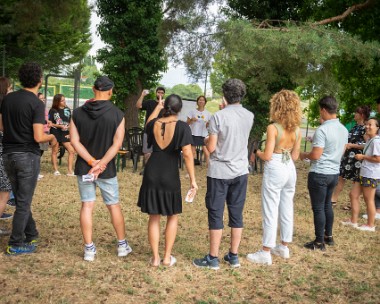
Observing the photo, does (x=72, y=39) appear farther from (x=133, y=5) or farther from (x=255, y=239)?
(x=255, y=239)

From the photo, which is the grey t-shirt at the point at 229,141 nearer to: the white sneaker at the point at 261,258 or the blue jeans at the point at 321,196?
the white sneaker at the point at 261,258

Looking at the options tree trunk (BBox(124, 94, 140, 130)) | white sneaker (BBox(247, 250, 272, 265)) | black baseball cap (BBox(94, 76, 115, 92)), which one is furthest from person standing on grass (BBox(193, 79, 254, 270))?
tree trunk (BBox(124, 94, 140, 130))

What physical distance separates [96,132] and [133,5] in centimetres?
886

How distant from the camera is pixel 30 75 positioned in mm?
4277

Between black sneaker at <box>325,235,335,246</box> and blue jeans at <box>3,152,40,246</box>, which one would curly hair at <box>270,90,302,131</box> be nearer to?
black sneaker at <box>325,235,335,246</box>

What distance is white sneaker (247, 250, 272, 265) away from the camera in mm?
4598

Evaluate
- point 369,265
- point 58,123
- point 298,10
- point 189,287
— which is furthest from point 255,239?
point 298,10

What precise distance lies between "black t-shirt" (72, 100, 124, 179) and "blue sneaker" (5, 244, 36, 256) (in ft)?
3.19

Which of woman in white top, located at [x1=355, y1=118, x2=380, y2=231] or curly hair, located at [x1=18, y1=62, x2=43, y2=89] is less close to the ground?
curly hair, located at [x1=18, y1=62, x2=43, y2=89]

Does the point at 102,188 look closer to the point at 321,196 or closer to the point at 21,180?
the point at 21,180

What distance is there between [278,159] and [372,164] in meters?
2.11

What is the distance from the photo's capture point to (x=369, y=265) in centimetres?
475

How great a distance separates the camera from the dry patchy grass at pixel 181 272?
3729mm

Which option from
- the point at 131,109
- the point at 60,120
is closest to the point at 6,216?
the point at 60,120
